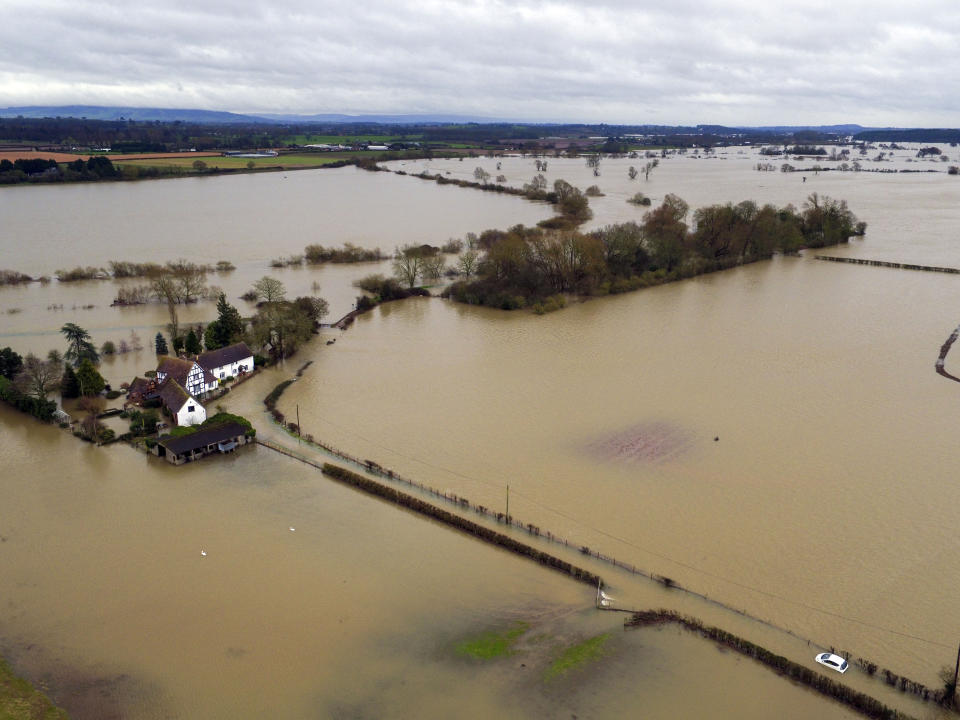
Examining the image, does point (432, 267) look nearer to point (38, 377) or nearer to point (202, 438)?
point (38, 377)

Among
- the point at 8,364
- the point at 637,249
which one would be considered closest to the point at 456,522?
the point at 8,364

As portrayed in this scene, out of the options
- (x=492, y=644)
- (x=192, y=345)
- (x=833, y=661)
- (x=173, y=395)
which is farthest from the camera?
(x=192, y=345)

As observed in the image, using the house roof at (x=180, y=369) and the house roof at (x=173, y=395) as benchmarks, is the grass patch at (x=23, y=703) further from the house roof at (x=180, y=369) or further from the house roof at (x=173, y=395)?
the house roof at (x=180, y=369)

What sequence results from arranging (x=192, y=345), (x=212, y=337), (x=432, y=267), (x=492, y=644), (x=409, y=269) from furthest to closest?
(x=432, y=267)
(x=409, y=269)
(x=212, y=337)
(x=192, y=345)
(x=492, y=644)

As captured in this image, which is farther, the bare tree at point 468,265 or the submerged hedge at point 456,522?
the bare tree at point 468,265

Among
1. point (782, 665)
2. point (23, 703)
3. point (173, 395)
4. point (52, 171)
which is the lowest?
point (23, 703)

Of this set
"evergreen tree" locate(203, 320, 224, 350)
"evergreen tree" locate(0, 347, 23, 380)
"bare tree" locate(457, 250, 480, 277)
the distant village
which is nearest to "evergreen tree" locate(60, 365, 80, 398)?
the distant village

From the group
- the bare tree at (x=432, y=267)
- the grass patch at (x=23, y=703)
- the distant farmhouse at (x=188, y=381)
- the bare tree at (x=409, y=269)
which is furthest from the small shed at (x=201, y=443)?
the bare tree at (x=432, y=267)
